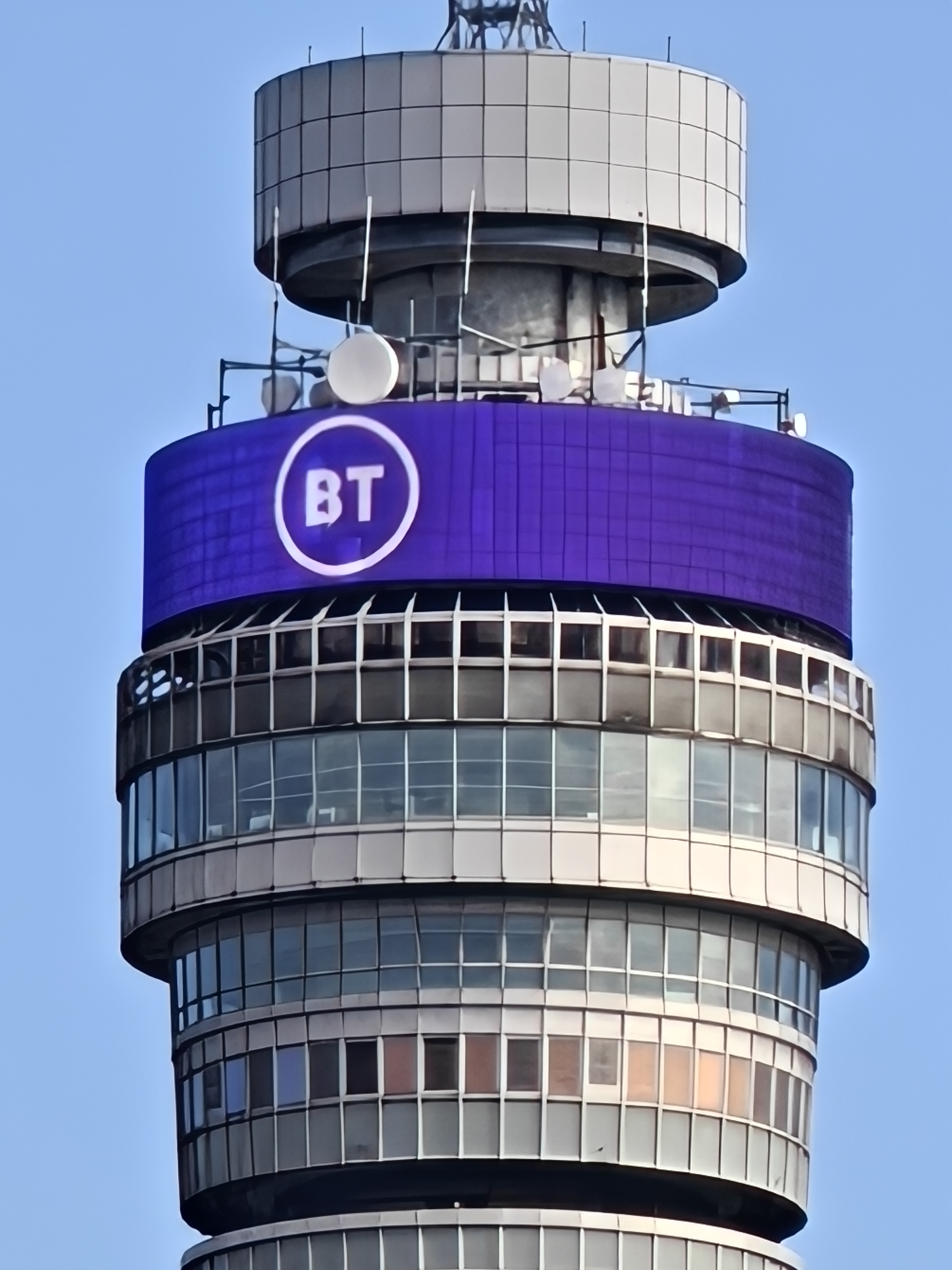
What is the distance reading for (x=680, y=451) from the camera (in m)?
189

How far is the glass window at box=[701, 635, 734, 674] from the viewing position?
188375mm

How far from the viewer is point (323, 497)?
189 metres

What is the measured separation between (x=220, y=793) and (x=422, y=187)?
69.0 feet

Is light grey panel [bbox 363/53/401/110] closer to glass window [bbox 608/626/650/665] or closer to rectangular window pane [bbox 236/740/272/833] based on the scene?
glass window [bbox 608/626/650/665]

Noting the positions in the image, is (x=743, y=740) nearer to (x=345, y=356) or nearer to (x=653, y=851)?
(x=653, y=851)

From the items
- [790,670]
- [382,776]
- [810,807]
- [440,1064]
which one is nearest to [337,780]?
[382,776]

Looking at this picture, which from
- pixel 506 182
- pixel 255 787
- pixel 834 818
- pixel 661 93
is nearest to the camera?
pixel 255 787

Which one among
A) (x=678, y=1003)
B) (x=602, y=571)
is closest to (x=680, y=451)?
(x=602, y=571)

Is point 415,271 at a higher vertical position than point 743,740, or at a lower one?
higher

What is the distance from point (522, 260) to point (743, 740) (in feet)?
59.3

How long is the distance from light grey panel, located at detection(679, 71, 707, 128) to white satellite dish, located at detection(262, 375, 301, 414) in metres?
16.2

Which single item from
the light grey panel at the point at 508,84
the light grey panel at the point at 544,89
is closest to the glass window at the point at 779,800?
the light grey panel at the point at 544,89

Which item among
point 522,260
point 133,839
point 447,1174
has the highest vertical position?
point 522,260

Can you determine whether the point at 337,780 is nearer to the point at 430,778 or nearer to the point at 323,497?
the point at 430,778
